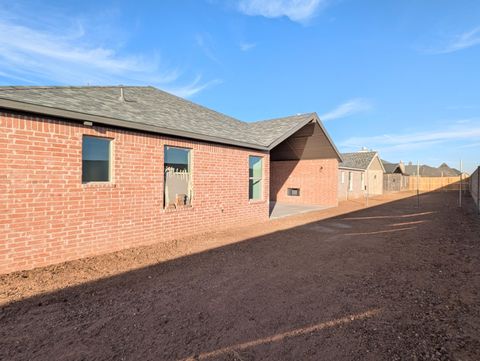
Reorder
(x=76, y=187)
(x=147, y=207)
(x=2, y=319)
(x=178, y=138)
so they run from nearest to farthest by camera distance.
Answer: (x=2, y=319), (x=76, y=187), (x=147, y=207), (x=178, y=138)

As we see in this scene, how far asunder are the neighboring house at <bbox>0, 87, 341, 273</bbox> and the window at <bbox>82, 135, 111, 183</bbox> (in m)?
0.02

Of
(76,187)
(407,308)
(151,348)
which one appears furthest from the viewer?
(76,187)

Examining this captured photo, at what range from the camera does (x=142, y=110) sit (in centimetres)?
816

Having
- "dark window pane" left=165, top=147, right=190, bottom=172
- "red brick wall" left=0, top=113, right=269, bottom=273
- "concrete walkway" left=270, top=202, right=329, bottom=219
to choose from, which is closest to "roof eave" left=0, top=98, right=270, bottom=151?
"red brick wall" left=0, top=113, right=269, bottom=273

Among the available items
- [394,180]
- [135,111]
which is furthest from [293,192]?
[394,180]

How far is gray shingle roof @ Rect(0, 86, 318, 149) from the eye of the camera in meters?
5.76

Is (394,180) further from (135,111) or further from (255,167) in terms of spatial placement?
(135,111)

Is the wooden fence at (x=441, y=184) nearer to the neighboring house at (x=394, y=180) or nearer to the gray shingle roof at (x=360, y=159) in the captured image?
the neighboring house at (x=394, y=180)

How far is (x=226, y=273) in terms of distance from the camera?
17.7 feet

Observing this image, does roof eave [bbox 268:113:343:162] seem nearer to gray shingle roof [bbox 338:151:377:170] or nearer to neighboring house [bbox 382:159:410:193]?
gray shingle roof [bbox 338:151:377:170]

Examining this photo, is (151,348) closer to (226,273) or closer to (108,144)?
(226,273)

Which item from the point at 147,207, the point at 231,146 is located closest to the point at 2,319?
the point at 147,207

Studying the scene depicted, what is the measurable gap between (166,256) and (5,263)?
9.77 feet

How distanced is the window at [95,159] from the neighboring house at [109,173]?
2cm
